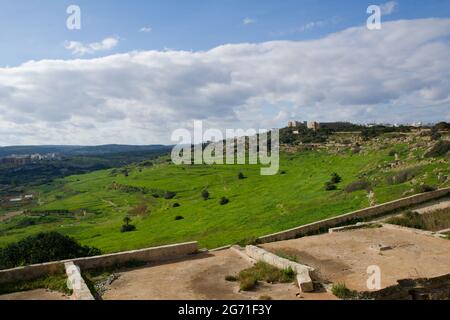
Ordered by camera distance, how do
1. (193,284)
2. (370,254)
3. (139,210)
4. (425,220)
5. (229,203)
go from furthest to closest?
(139,210), (229,203), (425,220), (370,254), (193,284)

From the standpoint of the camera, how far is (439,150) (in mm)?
37500

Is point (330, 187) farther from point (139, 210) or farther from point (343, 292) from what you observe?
point (139, 210)

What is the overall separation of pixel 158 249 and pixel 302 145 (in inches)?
2954

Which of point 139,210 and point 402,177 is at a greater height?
point 402,177

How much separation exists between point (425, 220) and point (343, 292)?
11.0 metres

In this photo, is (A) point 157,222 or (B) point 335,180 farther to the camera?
(A) point 157,222

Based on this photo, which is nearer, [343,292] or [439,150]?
[343,292]

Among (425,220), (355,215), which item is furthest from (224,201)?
(425,220)

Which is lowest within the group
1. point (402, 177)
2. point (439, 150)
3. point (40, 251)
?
point (40, 251)

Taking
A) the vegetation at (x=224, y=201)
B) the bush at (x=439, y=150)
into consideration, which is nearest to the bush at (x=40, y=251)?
the bush at (x=439, y=150)

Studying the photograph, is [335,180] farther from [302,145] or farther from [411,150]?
[302,145]

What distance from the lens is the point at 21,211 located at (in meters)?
92.3

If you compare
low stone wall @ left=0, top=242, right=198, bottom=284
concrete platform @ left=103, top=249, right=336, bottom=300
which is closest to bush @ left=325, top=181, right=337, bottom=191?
low stone wall @ left=0, top=242, right=198, bottom=284
